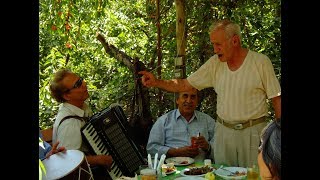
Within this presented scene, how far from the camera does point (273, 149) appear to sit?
3.53ft

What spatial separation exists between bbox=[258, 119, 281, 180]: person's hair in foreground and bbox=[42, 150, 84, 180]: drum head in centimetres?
124

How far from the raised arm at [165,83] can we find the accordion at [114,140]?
1.06ft

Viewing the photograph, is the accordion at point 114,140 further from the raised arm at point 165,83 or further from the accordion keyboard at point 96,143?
the raised arm at point 165,83

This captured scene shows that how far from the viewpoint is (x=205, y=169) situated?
2.56 meters

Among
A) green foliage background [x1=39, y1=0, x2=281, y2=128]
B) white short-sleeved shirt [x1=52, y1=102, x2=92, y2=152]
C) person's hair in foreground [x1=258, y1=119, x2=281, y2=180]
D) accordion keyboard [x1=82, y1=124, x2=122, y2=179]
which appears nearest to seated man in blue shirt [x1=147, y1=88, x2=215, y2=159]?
accordion keyboard [x1=82, y1=124, x2=122, y2=179]

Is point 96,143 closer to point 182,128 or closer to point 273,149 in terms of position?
point 182,128

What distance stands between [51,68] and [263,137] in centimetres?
445

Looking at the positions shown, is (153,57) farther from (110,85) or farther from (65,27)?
(65,27)

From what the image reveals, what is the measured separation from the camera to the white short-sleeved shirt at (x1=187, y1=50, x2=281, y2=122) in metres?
2.83

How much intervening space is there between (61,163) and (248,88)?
1.37m

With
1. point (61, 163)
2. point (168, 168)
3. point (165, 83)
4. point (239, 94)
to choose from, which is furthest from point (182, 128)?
point (61, 163)

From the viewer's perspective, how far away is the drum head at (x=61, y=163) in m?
2.08

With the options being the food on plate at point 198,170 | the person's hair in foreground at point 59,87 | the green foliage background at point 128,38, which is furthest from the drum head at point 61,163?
the green foliage background at point 128,38

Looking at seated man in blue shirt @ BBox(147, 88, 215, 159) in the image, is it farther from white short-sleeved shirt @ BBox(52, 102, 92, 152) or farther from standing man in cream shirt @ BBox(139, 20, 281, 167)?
white short-sleeved shirt @ BBox(52, 102, 92, 152)
